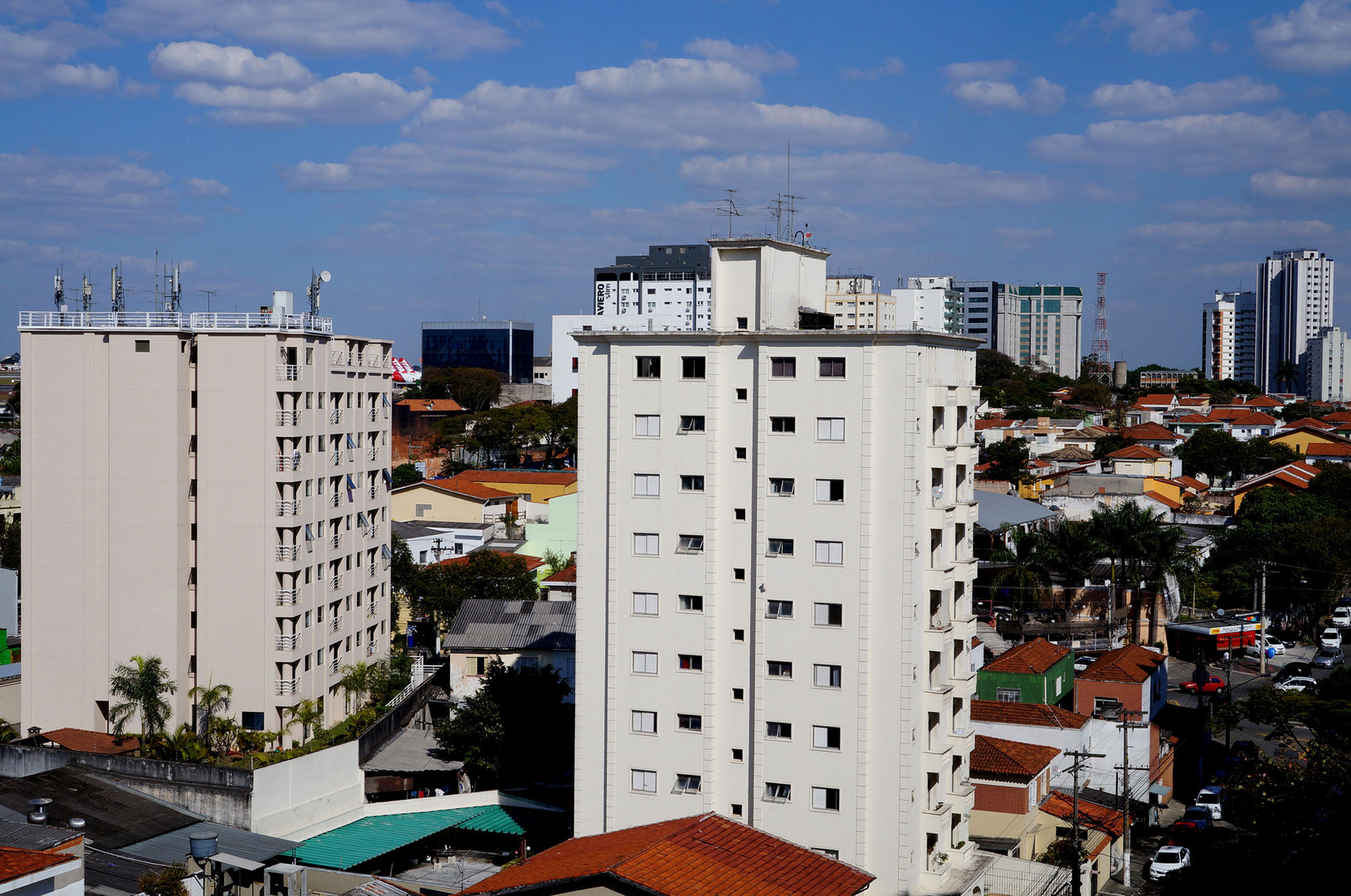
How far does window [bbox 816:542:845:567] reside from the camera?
1195 inches

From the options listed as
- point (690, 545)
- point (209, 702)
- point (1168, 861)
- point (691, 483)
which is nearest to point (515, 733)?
point (209, 702)

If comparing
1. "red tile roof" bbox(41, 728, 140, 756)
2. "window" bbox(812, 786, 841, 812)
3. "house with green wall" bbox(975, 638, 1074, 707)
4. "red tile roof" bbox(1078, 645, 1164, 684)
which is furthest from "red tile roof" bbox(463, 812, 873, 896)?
"red tile roof" bbox(1078, 645, 1164, 684)

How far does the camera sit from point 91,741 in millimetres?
39000

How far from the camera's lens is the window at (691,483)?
103 ft

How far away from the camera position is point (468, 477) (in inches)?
3477

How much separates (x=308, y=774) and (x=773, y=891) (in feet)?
55.8

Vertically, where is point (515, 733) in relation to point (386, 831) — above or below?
above

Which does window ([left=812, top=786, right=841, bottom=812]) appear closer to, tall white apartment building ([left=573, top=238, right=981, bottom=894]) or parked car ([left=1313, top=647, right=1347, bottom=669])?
tall white apartment building ([left=573, top=238, right=981, bottom=894])

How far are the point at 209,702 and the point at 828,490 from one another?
21.3 meters

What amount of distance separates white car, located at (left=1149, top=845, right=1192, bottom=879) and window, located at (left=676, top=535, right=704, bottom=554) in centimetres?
1590

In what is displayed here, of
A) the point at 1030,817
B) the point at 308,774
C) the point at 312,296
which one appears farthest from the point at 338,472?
the point at 1030,817

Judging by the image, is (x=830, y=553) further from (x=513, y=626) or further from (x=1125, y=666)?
(x=513, y=626)

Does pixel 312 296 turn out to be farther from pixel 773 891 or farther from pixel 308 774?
pixel 773 891

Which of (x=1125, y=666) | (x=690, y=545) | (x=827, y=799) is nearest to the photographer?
(x=827, y=799)
